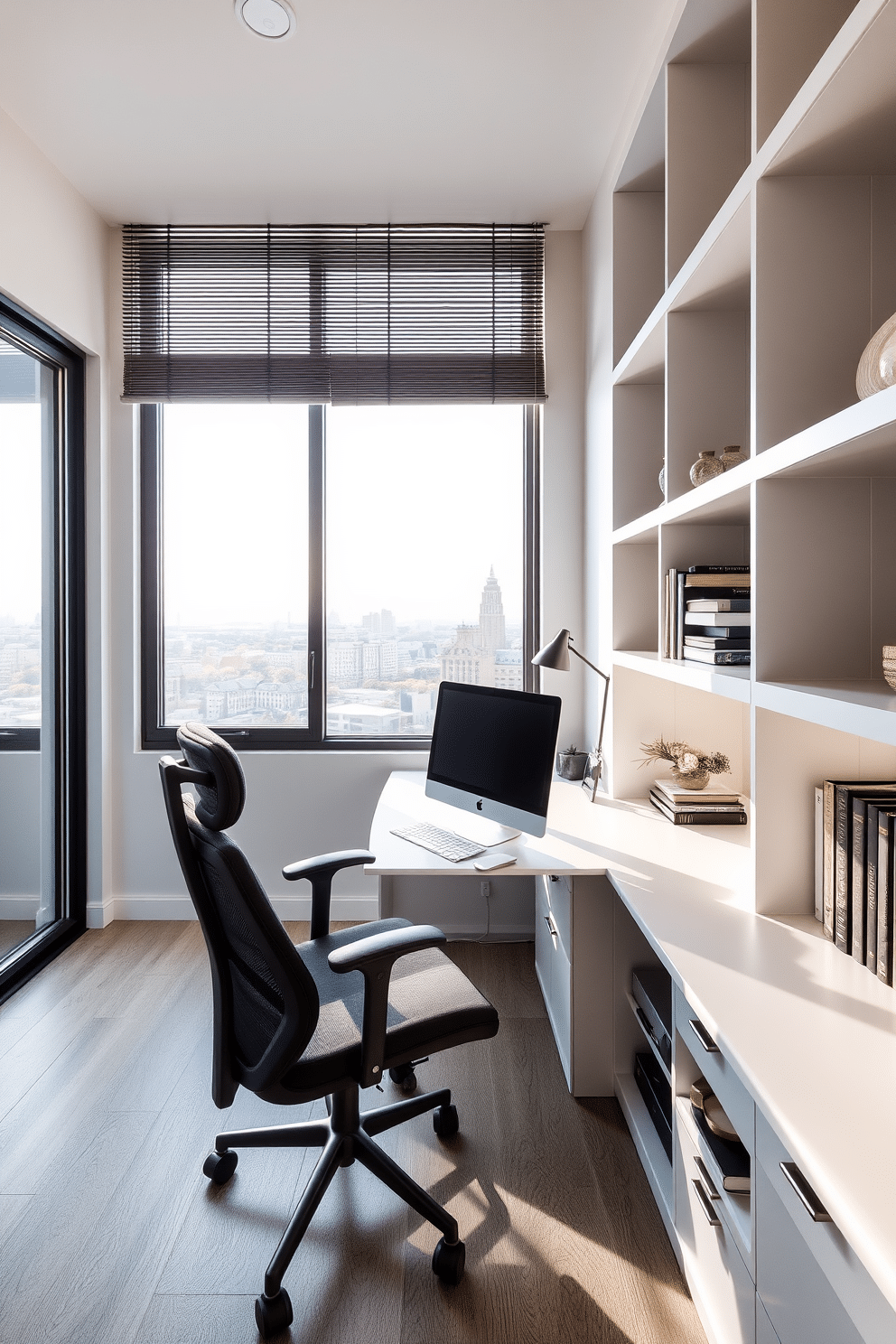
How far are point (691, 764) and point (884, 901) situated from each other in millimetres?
1162

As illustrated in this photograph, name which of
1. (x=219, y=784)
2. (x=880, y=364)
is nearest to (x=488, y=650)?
(x=219, y=784)

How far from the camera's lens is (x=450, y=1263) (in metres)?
1.56

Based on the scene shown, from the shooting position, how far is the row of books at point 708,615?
1.85m

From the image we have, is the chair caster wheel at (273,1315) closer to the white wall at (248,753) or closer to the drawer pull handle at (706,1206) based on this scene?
the drawer pull handle at (706,1206)

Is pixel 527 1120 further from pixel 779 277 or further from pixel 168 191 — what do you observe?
pixel 168 191

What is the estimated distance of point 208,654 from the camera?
346 cm

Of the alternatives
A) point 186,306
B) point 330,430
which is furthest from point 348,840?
point 186,306

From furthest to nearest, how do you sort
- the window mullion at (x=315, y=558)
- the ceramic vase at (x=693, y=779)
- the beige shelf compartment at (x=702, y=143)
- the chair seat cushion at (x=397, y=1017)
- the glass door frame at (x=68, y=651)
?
the window mullion at (x=315, y=558) < the glass door frame at (x=68, y=651) < the ceramic vase at (x=693, y=779) < the beige shelf compartment at (x=702, y=143) < the chair seat cushion at (x=397, y=1017)

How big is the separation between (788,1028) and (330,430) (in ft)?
9.47

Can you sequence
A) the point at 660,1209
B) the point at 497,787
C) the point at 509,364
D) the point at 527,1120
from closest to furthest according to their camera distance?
the point at 660,1209 → the point at 527,1120 → the point at 497,787 → the point at 509,364

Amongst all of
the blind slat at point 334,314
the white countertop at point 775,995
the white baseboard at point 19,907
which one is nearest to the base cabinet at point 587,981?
the white countertop at point 775,995

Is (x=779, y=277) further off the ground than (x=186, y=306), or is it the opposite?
(x=186, y=306)

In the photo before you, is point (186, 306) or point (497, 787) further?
point (186, 306)

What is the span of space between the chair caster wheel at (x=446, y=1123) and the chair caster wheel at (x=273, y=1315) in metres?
0.62
